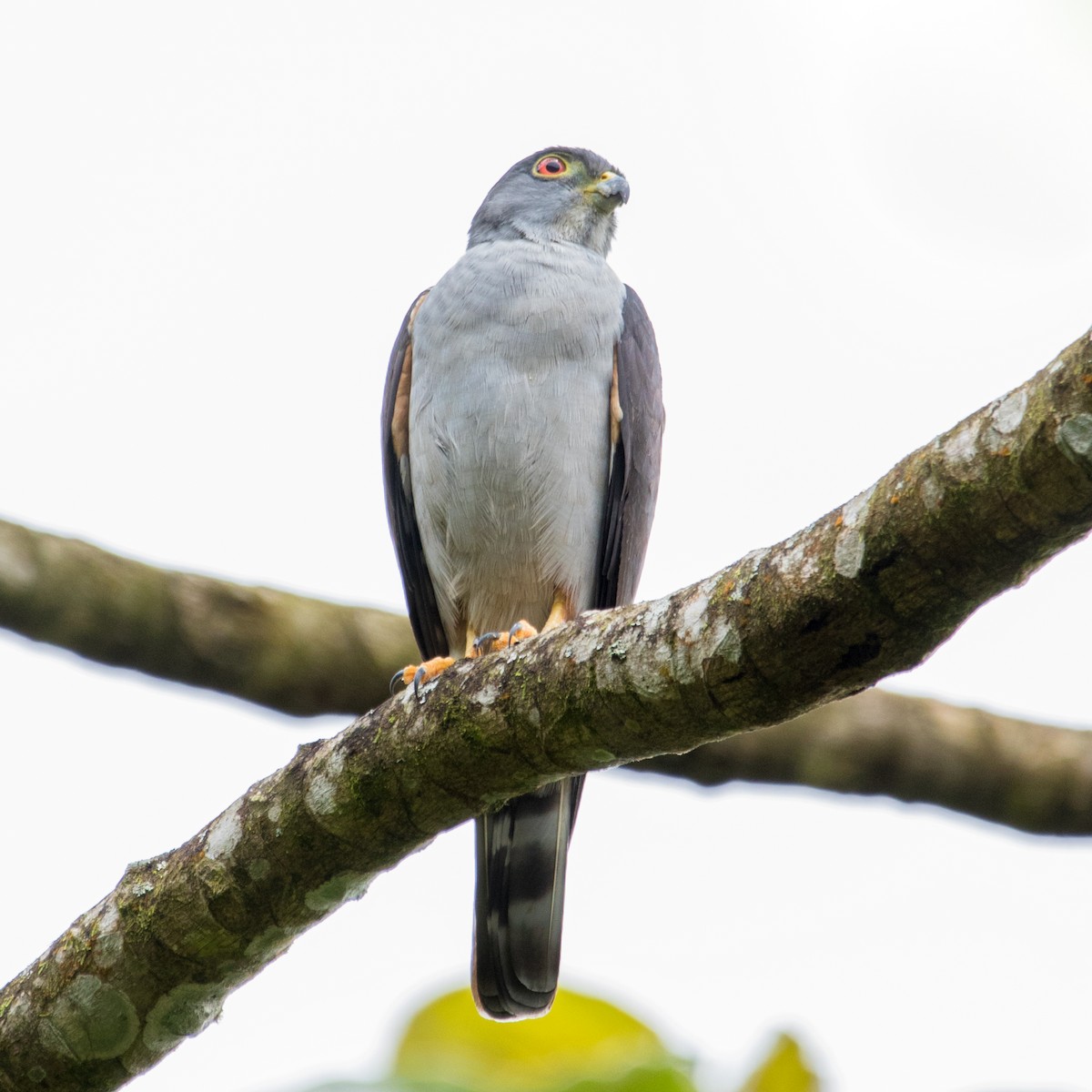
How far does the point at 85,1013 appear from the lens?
322 centimetres

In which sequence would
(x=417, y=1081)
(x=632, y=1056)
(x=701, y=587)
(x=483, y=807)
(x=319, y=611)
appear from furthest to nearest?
(x=319, y=611), (x=483, y=807), (x=701, y=587), (x=632, y=1056), (x=417, y=1081)

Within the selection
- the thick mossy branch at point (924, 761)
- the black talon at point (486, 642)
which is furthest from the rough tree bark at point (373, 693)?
the black talon at point (486, 642)

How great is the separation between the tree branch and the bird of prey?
137 cm

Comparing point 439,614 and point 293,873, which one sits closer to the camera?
point 293,873

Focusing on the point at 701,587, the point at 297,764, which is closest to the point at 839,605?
the point at 701,587

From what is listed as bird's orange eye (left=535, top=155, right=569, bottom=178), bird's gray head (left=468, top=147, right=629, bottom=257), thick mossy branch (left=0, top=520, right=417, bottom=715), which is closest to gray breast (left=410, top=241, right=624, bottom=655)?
thick mossy branch (left=0, top=520, right=417, bottom=715)

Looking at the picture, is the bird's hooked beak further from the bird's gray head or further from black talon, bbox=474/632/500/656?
black talon, bbox=474/632/500/656

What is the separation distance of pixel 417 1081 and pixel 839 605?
3.72 ft

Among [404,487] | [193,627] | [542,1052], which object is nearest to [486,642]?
[193,627]

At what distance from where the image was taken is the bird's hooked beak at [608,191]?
19.8 ft

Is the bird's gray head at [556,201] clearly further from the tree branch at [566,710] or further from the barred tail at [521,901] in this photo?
the tree branch at [566,710]

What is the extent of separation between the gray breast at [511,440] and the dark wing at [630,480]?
0.15 feet

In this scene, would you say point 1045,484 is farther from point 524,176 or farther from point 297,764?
point 524,176

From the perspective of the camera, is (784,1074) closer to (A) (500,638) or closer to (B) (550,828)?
(A) (500,638)
